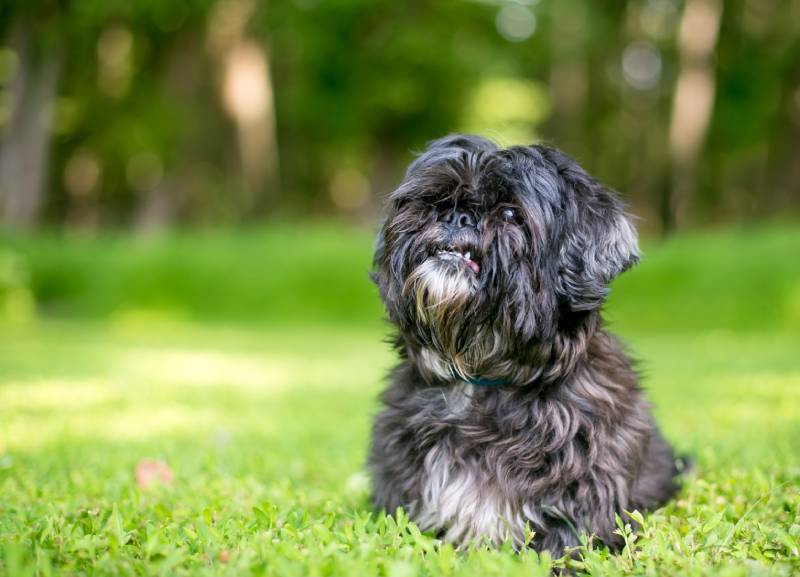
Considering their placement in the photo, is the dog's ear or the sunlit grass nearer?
the sunlit grass

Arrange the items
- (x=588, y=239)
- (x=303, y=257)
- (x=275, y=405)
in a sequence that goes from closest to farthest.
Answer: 1. (x=588, y=239)
2. (x=275, y=405)
3. (x=303, y=257)

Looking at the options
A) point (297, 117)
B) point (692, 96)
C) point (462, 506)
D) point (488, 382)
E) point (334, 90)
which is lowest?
point (462, 506)

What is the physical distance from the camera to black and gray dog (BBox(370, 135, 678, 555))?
3607 millimetres

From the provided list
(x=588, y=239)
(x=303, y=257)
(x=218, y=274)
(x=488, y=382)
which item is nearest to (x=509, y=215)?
(x=588, y=239)

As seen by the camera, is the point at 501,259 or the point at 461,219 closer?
the point at 501,259

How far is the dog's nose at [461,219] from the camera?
3.76 metres

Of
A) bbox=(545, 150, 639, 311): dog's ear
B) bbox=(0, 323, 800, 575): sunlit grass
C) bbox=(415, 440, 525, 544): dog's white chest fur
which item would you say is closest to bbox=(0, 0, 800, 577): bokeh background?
bbox=(0, 323, 800, 575): sunlit grass

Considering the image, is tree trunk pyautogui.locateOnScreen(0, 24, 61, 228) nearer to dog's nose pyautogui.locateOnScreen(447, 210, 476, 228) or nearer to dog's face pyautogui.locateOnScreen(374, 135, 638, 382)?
dog's face pyautogui.locateOnScreen(374, 135, 638, 382)

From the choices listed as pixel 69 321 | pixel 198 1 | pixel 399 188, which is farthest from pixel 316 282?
pixel 399 188

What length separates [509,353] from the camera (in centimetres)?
369

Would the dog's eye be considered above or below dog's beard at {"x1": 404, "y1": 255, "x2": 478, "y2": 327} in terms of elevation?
above

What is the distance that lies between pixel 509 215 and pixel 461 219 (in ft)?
0.71

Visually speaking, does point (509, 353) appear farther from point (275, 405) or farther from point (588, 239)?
point (275, 405)

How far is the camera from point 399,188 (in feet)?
12.9
